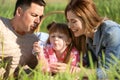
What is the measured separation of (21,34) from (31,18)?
0.18 metres

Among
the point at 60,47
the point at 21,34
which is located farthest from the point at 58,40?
the point at 21,34

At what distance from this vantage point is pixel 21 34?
11.4ft

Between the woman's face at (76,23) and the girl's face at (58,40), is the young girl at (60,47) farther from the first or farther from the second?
the woman's face at (76,23)

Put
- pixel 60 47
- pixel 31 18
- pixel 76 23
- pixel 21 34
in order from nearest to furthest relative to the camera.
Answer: pixel 76 23, pixel 31 18, pixel 21 34, pixel 60 47

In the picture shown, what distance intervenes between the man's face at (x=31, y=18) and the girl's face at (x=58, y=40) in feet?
0.74

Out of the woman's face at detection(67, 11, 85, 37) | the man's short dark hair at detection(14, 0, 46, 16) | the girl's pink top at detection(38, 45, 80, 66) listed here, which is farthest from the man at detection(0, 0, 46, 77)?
the woman's face at detection(67, 11, 85, 37)

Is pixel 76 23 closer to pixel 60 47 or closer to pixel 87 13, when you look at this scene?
pixel 87 13

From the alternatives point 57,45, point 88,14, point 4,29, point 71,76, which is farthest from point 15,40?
point 71,76

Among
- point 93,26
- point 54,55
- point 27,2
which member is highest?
point 27,2

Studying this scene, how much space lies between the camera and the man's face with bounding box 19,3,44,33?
132 inches

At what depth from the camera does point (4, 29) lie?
3404 mm

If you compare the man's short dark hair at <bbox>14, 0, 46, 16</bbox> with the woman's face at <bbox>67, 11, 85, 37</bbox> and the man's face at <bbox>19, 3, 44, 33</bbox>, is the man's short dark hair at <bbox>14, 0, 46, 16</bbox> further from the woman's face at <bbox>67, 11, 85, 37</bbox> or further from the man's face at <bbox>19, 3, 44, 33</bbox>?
the woman's face at <bbox>67, 11, 85, 37</bbox>

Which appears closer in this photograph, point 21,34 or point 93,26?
point 93,26

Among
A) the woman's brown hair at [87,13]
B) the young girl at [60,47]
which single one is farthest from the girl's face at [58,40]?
the woman's brown hair at [87,13]
